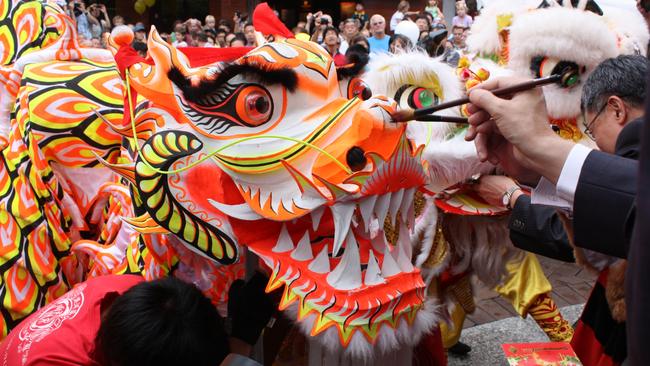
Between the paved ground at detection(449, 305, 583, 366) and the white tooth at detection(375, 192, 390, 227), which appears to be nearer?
the white tooth at detection(375, 192, 390, 227)

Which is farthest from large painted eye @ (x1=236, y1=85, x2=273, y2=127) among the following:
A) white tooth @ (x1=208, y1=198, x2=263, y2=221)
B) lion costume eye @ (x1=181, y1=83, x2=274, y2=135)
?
white tooth @ (x1=208, y1=198, x2=263, y2=221)

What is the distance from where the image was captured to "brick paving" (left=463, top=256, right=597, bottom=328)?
3.81m

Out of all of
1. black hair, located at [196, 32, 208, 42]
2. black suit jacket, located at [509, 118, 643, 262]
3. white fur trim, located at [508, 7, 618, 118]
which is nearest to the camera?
black suit jacket, located at [509, 118, 643, 262]

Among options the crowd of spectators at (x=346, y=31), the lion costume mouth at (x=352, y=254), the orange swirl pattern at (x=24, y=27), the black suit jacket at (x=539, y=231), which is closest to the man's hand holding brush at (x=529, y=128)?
the lion costume mouth at (x=352, y=254)

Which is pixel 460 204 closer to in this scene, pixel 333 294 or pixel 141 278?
pixel 333 294

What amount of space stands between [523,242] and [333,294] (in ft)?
2.88

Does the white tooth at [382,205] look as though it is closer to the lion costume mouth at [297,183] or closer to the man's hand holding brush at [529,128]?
the lion costume mouth at [297,183]

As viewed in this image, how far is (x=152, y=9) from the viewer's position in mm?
14305

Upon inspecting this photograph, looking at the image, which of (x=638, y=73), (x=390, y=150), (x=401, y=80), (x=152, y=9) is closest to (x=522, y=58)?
(x=401, y=80)

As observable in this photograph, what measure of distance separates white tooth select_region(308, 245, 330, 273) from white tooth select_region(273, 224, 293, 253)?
0.27ft

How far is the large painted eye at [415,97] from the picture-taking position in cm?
238

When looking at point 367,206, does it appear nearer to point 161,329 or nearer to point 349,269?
point 349,269

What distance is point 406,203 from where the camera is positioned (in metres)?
1.74

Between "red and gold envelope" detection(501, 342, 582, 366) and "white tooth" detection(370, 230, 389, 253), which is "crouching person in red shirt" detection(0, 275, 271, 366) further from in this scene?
"red and gold envelope" detection(501, 342, 582, 366)
